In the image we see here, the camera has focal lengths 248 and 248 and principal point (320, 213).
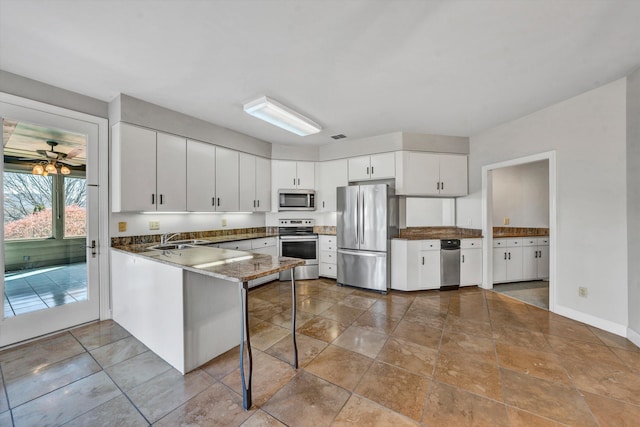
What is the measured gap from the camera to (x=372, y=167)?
168 inches

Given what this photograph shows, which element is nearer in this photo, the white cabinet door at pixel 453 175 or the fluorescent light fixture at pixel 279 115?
the fluorescent light fixture at pixel 279 115

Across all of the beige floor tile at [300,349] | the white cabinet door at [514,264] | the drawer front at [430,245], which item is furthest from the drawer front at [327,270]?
the white cabinet door at [514,264]

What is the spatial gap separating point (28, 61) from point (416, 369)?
4.16 m

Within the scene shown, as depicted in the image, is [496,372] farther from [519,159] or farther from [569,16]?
[519,159]

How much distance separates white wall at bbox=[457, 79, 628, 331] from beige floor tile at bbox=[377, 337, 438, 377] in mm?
2008

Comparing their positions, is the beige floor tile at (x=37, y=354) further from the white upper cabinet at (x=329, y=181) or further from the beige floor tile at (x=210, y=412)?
the white upper cabinet at (x=329, y=181)

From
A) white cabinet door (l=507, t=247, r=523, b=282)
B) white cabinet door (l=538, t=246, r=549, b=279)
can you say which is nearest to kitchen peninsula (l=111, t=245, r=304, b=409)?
white cabinet door (l=507, t=247, r=523, b=282)

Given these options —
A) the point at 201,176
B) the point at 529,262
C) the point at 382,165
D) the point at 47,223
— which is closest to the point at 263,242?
the point at 201,176

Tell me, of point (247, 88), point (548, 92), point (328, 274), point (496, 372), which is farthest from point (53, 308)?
point (548, 92)

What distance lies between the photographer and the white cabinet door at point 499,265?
13.6 ft

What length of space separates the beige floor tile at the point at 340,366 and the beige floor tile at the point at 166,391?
32.4 inches

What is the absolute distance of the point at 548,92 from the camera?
271 centimetres

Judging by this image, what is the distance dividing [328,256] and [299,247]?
0.56 metres

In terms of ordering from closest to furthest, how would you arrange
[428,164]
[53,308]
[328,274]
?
1. [53,308]
2. [428,164]
3. [328,274]
